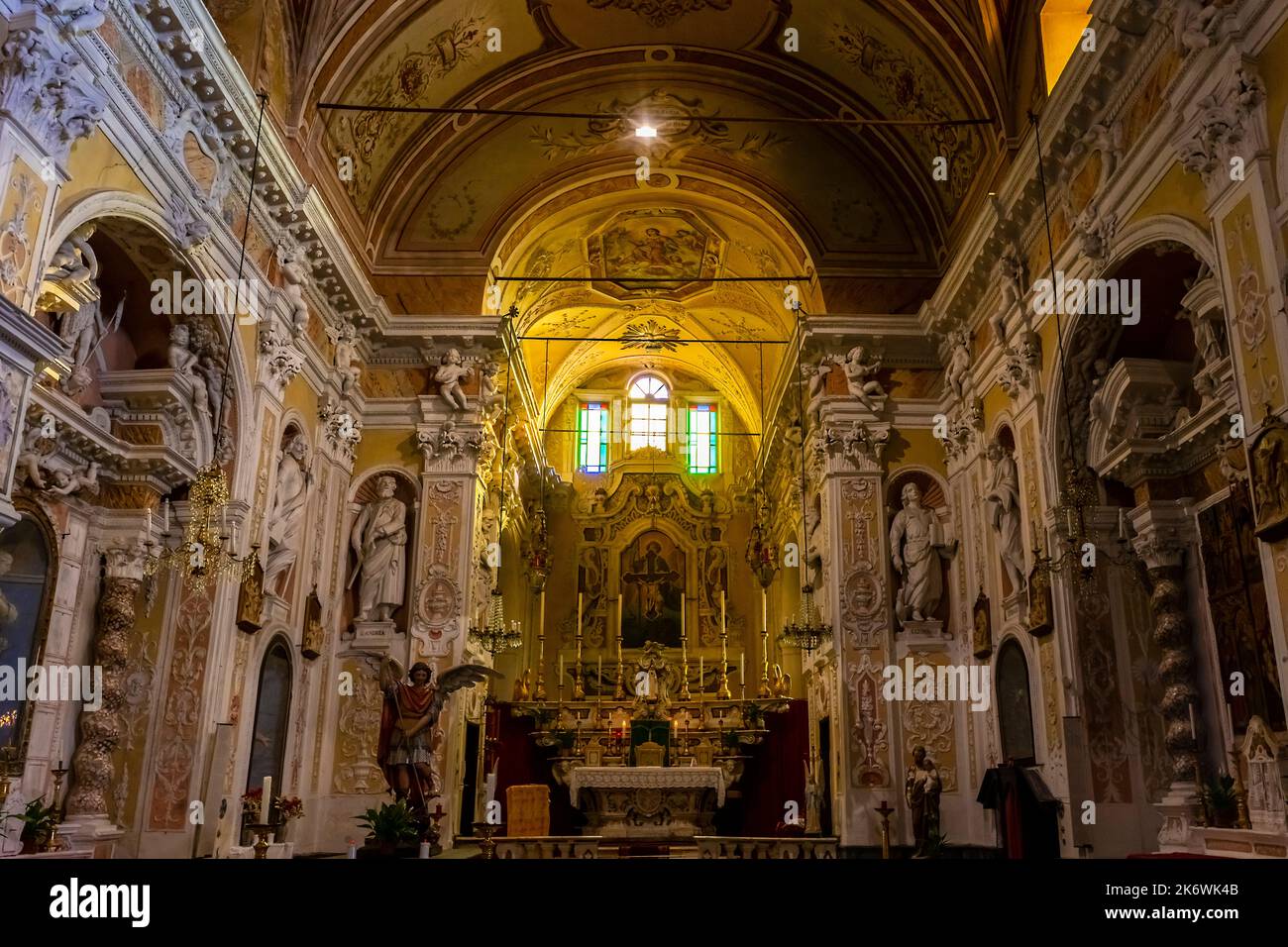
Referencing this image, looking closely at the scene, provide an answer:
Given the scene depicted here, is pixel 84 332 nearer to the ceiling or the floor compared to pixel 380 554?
nearer to the ceiling

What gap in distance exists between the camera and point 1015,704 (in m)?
12.1

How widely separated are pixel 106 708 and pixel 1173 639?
10243mm

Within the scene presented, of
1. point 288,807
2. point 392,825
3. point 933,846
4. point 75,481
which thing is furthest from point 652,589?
point 75,481

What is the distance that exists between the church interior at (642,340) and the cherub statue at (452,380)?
4.1 inches

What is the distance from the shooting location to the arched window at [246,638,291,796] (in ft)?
38.5

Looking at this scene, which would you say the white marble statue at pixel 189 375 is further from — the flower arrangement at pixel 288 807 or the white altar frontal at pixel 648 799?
the white altar frontal at pixel 648 799

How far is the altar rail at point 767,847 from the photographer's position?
13.0 meters

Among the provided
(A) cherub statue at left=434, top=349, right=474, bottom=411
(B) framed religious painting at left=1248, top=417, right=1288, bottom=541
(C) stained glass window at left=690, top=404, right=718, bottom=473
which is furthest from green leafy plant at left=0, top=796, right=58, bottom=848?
(C) stained glass window at left=690, top=404, right=718, bottom=473

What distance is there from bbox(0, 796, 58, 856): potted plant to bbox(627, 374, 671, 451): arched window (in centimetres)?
1916

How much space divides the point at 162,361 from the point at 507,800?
895cm

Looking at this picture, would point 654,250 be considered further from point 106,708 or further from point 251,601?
point 106,708

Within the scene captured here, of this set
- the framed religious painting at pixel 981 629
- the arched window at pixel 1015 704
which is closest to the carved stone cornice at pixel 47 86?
the arched window at pixel 1015 704

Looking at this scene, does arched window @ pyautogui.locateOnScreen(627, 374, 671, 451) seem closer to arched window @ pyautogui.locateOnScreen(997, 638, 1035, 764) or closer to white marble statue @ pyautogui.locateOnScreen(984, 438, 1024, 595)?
white marble statue @ pyautogui.locateOnScreen(984, 438, 1024, 595)
